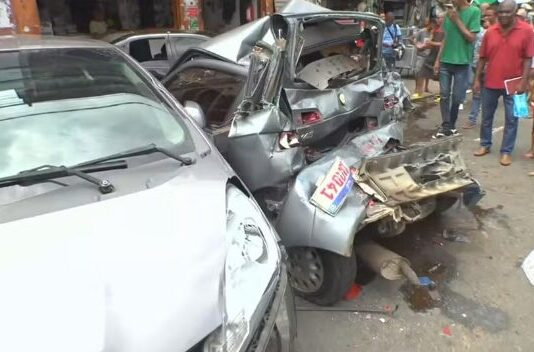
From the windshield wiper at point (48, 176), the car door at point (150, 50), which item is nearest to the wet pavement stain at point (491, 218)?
the windshield wiper at point (48, 176)

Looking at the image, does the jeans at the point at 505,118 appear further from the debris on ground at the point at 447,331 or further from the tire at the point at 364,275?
the debris on ground at the point at 447,331

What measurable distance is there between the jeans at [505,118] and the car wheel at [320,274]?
343cm

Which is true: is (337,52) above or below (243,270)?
above

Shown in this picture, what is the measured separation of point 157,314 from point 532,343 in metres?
2.21

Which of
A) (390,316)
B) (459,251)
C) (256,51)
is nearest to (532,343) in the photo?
(390,316)

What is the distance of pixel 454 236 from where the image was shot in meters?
3.79

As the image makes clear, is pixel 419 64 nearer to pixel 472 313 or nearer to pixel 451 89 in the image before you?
pixel 451 89

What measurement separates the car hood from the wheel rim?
1175 mm

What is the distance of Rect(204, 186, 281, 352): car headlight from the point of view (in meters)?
1.47

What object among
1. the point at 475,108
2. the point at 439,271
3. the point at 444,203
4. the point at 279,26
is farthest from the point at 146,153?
the point at 475,108

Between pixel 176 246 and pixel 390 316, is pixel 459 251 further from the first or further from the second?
pixel 176 246

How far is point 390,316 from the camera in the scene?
2.90 meters

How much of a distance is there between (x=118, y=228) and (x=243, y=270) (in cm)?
45

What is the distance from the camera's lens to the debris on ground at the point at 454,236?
3.73m
